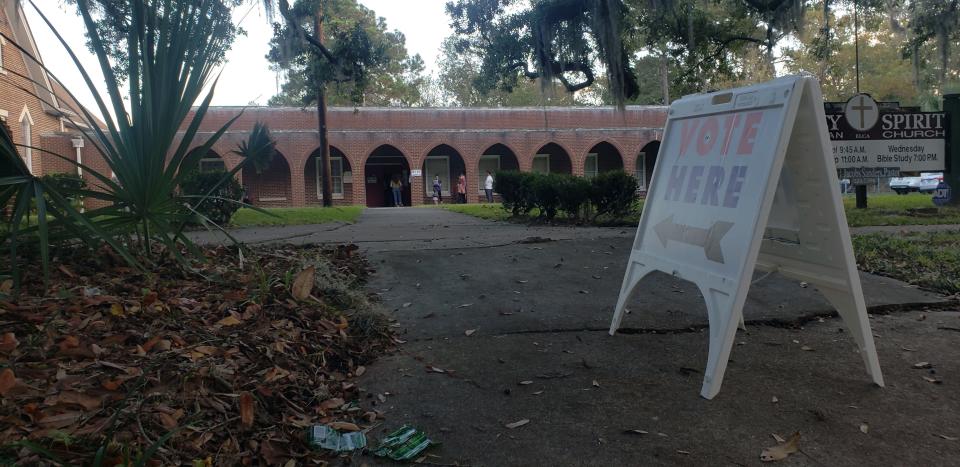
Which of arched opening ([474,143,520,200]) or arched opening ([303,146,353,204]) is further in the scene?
arched opening ([474,143,520,200])

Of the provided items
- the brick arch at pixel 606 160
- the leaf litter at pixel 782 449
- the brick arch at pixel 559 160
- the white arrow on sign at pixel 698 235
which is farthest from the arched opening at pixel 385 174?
the leaf litter at pixel 782 449

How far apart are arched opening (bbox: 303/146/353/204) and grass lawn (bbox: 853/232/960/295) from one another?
28.2 m

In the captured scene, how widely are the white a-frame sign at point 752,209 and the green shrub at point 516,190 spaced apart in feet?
29.8

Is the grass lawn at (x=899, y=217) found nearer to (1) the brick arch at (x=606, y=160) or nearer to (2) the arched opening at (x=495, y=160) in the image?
(1) the brick arch at (x=606, y=160)

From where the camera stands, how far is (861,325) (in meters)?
3.20

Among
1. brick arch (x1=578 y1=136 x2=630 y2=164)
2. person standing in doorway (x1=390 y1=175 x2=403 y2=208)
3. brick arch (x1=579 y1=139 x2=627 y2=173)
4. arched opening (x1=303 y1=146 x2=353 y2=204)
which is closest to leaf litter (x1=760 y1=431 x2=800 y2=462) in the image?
person standing in doorway (x1=390 y1=175 x2=403 y2=208)

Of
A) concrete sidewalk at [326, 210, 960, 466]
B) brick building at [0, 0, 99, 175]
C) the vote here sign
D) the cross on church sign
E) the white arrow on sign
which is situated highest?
brick building at [0, 0, 99, 175]

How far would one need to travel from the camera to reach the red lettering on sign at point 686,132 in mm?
3807

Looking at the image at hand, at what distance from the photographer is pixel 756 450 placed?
2613 mm

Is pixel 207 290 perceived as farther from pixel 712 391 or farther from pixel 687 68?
pixel 687 68

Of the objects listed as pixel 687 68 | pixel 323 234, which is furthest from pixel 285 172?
pixel 323 234

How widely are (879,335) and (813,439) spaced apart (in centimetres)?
174

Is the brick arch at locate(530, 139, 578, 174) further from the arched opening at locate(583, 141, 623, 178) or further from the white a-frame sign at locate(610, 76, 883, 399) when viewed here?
the white a-frame sign at locate(610, 76, 883, 399)

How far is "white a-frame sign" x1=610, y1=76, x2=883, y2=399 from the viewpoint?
9.87 feet
